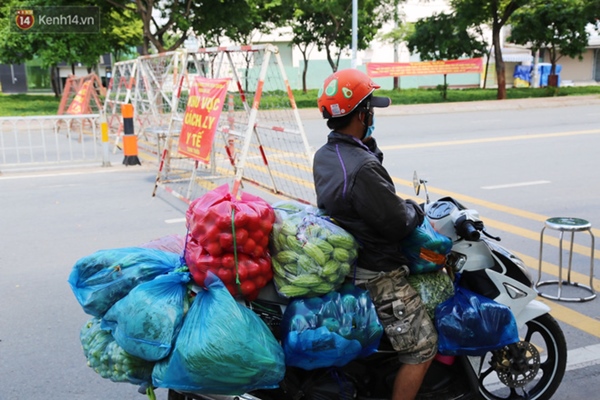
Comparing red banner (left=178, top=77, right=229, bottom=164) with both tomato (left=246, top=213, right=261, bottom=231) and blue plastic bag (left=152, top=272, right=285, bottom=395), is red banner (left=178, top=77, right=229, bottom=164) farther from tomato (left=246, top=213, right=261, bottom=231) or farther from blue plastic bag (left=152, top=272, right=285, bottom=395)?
blue plastic bag (left=152, top=272, right=285, bottom=395)

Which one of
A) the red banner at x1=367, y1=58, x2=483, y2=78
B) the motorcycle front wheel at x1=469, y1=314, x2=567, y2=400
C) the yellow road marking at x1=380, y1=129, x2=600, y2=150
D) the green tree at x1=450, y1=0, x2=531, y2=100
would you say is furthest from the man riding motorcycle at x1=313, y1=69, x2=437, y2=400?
the green tree at x1=450, y1=0, x2=531, y2=100

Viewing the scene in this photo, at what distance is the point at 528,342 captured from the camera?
11.9 ft

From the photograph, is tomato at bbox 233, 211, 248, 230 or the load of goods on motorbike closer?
the load of goods on motorbike

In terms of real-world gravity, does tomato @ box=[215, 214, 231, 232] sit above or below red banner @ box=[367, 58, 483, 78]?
below

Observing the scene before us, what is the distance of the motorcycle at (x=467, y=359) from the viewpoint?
3.18 meters

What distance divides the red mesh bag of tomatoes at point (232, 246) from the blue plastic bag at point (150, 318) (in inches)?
6.1

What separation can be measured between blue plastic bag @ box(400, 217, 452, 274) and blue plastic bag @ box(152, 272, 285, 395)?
810mm

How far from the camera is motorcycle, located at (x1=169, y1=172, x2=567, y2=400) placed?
3.18 metres

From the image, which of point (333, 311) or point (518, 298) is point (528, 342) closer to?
point (518, 298)

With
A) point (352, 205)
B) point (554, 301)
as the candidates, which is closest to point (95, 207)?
point (554, 301)

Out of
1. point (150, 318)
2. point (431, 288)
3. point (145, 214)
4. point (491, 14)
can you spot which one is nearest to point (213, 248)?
point (150, 318)

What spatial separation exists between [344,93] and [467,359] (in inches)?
56.9

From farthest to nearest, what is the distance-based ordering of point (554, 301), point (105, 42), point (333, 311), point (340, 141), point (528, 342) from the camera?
point (105, 42)
point (554, 301)
point (528, 342)
point (340, 141)
point (333, 311)

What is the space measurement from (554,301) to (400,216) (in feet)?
9.43
